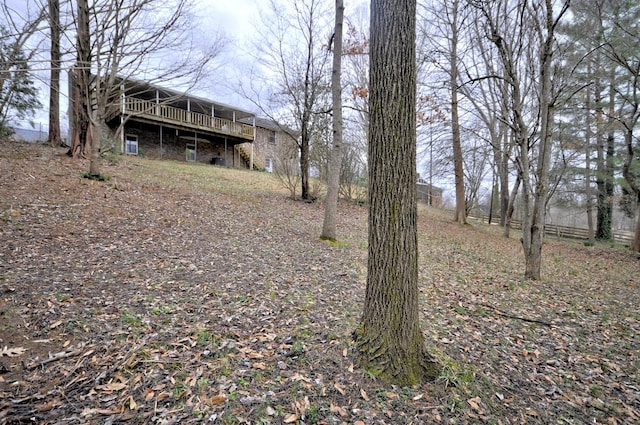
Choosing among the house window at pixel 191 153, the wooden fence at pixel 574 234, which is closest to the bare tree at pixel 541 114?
the wooden fence at pixel 574 234

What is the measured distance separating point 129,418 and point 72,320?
4.84 feet

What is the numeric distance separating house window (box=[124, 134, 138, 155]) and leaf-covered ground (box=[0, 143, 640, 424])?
11.8 m

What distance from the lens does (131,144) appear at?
17.1m

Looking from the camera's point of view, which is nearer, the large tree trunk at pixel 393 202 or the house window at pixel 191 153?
the large tree trunk at pixel 393 202

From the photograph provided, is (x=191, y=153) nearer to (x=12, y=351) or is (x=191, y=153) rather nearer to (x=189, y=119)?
(x=189, y=119)

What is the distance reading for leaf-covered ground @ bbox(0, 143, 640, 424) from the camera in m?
2.07

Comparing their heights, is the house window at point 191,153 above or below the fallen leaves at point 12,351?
above

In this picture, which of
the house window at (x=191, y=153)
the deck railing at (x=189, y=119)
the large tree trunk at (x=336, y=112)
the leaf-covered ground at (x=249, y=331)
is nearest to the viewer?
the leaf-covered ground at (x=249, y=331)

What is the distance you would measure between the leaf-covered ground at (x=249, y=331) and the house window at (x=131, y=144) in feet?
38.6

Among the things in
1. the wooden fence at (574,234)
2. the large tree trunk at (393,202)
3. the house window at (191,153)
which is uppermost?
the house window at (191,153)

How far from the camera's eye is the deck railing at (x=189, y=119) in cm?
1529

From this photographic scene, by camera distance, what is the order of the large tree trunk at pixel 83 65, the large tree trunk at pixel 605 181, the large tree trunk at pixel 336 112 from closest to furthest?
the large tree trunk at pixel 336 112, the large tree trunk at pixel 83 65, the large tree trunk at pixel 605 181

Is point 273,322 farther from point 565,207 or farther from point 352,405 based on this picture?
point 565,207

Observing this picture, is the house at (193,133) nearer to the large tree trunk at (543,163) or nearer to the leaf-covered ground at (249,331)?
the leaf-covered ground at (249,331)
